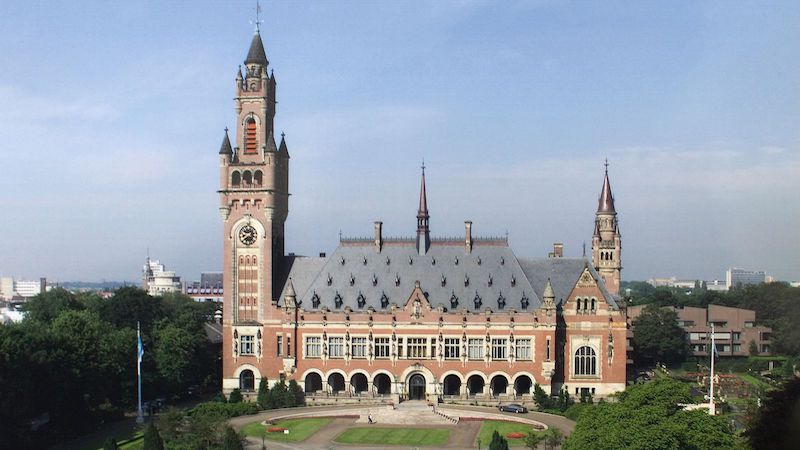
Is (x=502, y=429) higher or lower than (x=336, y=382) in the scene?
lower

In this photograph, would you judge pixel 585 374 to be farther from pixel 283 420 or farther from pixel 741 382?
pixel 283 420

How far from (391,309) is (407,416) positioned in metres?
15.5

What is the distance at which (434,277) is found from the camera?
109188 mm

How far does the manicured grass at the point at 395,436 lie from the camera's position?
3322 inches

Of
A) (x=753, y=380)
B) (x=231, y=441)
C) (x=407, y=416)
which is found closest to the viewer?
(x=231, y=441)

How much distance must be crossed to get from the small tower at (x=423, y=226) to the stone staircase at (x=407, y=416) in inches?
844

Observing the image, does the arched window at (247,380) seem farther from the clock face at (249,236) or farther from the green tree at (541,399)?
the green tree at (541,399)

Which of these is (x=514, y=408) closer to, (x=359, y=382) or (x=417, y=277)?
(x=417, y=277)

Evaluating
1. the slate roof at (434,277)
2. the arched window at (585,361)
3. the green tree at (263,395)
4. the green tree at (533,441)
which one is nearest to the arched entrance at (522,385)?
the arched window at (585,361)

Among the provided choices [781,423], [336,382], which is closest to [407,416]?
[336,382]

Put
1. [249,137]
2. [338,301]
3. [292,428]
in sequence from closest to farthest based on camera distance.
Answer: [292,428] → [338,301] → [249,137]

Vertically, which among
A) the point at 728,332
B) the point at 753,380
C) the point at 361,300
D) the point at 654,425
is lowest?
the point at 753,380

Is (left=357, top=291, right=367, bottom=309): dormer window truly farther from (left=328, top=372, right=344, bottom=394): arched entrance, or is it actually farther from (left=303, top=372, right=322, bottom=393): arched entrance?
(left=303, top=372, right=322, bottom=393): arched entrance

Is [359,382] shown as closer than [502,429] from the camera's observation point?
No
